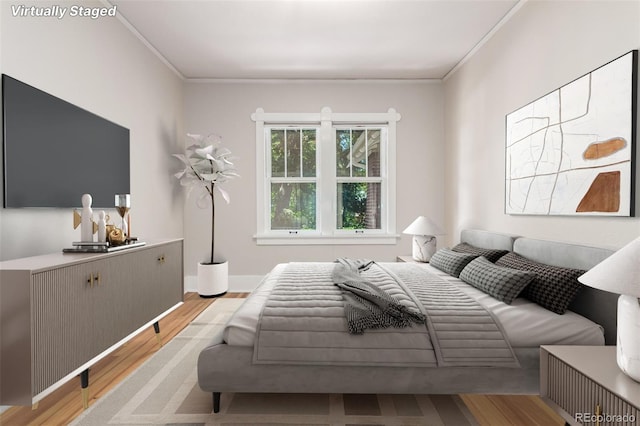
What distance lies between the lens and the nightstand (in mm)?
1148

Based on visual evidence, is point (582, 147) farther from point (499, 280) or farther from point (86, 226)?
point (86, 226)

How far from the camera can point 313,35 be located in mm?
3385

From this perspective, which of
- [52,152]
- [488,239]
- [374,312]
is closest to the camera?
[374,312]

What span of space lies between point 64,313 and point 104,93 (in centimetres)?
196

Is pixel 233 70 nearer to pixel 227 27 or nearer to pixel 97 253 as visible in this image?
pixel 227 27

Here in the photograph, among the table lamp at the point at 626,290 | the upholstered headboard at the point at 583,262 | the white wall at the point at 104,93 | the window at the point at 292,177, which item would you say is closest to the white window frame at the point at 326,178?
the window at the point at 292,177

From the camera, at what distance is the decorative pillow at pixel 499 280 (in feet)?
6.73

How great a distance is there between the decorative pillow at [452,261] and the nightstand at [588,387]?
1.32 m

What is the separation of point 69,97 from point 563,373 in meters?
3.33

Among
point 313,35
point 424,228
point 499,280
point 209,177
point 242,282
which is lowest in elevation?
point 242,282

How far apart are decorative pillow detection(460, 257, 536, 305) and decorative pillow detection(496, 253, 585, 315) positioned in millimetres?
60

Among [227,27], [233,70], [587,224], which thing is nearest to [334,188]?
[233,70]

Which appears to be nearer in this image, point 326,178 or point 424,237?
→ point 424,237

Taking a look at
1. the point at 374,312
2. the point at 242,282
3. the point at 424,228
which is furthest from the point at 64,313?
the point at 424,228
